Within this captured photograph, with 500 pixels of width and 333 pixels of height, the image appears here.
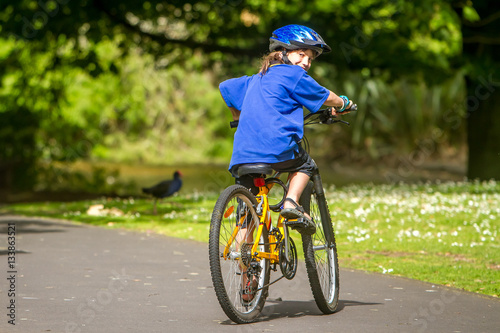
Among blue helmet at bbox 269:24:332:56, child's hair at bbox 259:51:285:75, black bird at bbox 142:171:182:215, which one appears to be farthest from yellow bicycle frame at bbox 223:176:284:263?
black bird at bbox 142:171:182:215

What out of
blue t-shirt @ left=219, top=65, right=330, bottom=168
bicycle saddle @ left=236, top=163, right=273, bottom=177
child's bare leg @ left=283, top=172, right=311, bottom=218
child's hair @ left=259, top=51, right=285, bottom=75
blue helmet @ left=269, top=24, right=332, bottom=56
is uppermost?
blue helmet @ left=269, top=24, right=332, bottom=56

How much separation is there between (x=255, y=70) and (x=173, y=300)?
16.3 meters

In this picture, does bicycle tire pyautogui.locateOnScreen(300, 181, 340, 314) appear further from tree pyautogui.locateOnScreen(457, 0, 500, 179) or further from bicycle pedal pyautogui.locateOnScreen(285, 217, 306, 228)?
tree pyautogui.locateOnScreen(457, 0, 500, 179)

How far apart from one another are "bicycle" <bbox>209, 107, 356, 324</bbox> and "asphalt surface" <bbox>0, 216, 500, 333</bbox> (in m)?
0.17

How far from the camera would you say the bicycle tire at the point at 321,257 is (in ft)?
19.0

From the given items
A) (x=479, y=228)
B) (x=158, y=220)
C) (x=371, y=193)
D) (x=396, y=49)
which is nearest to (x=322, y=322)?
(x=479, y=228)

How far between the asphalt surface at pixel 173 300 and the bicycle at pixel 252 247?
173 millimetres

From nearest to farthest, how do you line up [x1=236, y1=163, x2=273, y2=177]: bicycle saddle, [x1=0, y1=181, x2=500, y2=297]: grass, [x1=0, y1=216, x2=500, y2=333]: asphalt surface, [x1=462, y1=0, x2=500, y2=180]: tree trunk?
1. [x1=0, y1=216, x2=500, y2=333]: asphalt surface
2. [x1=236, y1=163, x2=273, y2=177]: bicycle saddle
3. [x1=0, y1=181, x2=500, y2=297]: grass
4. [x1=462, y1=0, x2=500, y2=180]: tree trunk

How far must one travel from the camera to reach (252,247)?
5.51 meters

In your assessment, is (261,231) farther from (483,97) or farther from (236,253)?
(483,97)

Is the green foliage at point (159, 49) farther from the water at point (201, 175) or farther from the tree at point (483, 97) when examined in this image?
the water at point (201, 175)

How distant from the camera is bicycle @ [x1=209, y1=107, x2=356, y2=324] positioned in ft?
17.2

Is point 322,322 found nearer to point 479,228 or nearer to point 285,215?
point 285,215

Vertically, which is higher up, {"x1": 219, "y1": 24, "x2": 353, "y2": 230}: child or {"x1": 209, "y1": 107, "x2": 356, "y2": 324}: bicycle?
{"x1": 219, "y1": 24, "x2": 353, "y2": 230}: child
